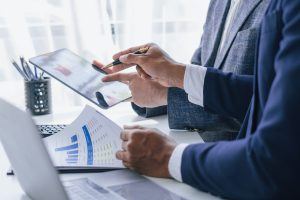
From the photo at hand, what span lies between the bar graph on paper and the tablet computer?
179 millimetres

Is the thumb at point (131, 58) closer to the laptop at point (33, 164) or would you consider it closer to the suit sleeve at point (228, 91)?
the suit sleeve at point (228, 91)

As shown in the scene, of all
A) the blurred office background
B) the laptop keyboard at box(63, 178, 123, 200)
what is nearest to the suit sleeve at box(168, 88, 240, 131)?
the laptop keyboard at box(63, 178, 123, 200)

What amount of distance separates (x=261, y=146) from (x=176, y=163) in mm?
Answer: 173

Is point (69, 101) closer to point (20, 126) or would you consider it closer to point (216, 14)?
point (216, 14)

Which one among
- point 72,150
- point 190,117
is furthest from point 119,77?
point 72,150

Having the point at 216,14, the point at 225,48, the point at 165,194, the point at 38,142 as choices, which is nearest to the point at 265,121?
the point at 165,194

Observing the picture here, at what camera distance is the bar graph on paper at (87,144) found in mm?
833

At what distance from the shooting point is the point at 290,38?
2.10ft

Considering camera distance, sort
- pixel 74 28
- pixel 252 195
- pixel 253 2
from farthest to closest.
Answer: pixel 74 28 → pixel 253 2 → pixel 252 195

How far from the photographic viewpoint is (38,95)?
50.3 inches

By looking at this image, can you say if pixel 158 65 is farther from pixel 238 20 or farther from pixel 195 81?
pixel 238 20

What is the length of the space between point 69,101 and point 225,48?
88cm

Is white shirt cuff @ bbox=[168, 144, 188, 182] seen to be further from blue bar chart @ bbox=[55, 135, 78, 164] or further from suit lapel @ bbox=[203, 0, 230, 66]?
suit lapel @ bbox=[203, 0, 230, 66]

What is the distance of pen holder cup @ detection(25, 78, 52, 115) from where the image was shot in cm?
127
